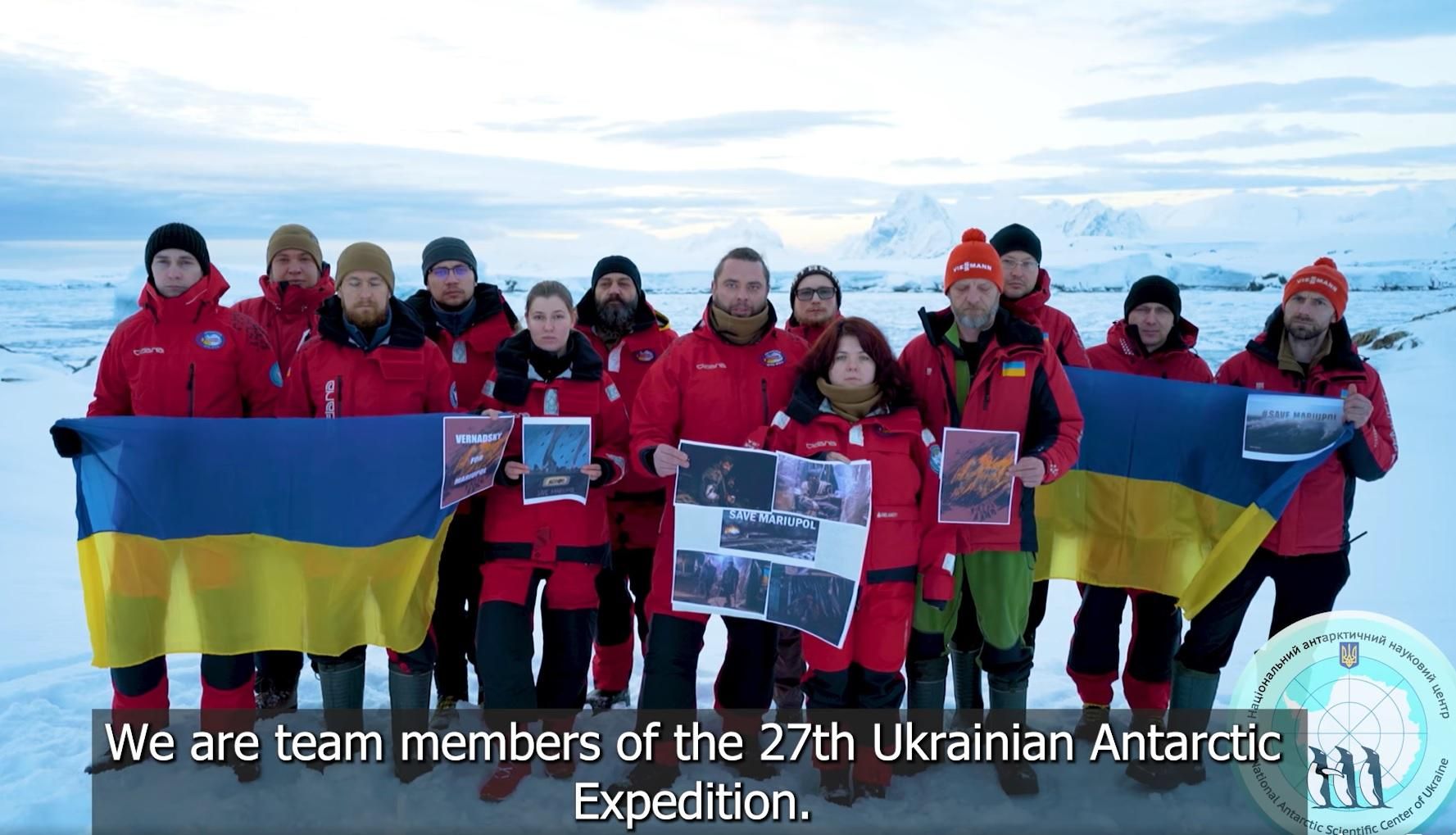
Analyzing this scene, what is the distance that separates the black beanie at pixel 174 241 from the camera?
4.32 metres

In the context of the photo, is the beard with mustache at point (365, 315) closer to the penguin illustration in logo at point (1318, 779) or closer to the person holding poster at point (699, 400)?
the person holding poster at point (699, 400)

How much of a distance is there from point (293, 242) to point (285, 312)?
1.26ft

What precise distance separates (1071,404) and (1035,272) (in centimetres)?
90

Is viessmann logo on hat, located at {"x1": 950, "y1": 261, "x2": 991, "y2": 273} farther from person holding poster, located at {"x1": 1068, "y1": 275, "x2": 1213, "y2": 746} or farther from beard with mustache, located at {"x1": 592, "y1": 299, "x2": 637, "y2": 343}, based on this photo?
beard with mustache, located at {"x1": 592, "y1": 299, "x2": 637, "y2": 343}

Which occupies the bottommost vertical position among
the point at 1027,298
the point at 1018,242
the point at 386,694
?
the point at 386,694

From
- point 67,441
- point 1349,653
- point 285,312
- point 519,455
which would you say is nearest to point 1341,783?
point 1349,653

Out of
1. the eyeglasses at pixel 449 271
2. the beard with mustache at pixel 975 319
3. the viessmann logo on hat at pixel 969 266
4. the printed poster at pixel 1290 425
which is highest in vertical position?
the viessmann logo on hat at pixel 969 266

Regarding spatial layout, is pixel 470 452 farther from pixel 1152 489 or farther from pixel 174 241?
pixel 1152 489

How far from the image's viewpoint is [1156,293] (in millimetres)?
4910

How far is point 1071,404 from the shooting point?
4.27 metres

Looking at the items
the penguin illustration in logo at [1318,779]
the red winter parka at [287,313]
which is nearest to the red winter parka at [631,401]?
the red winter parka at [287,313]

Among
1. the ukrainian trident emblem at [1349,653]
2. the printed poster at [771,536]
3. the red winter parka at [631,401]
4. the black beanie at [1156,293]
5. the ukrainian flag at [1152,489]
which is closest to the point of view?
the printed poster at [771,536]

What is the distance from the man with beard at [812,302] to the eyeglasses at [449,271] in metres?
1.73

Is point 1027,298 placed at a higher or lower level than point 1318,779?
higher
